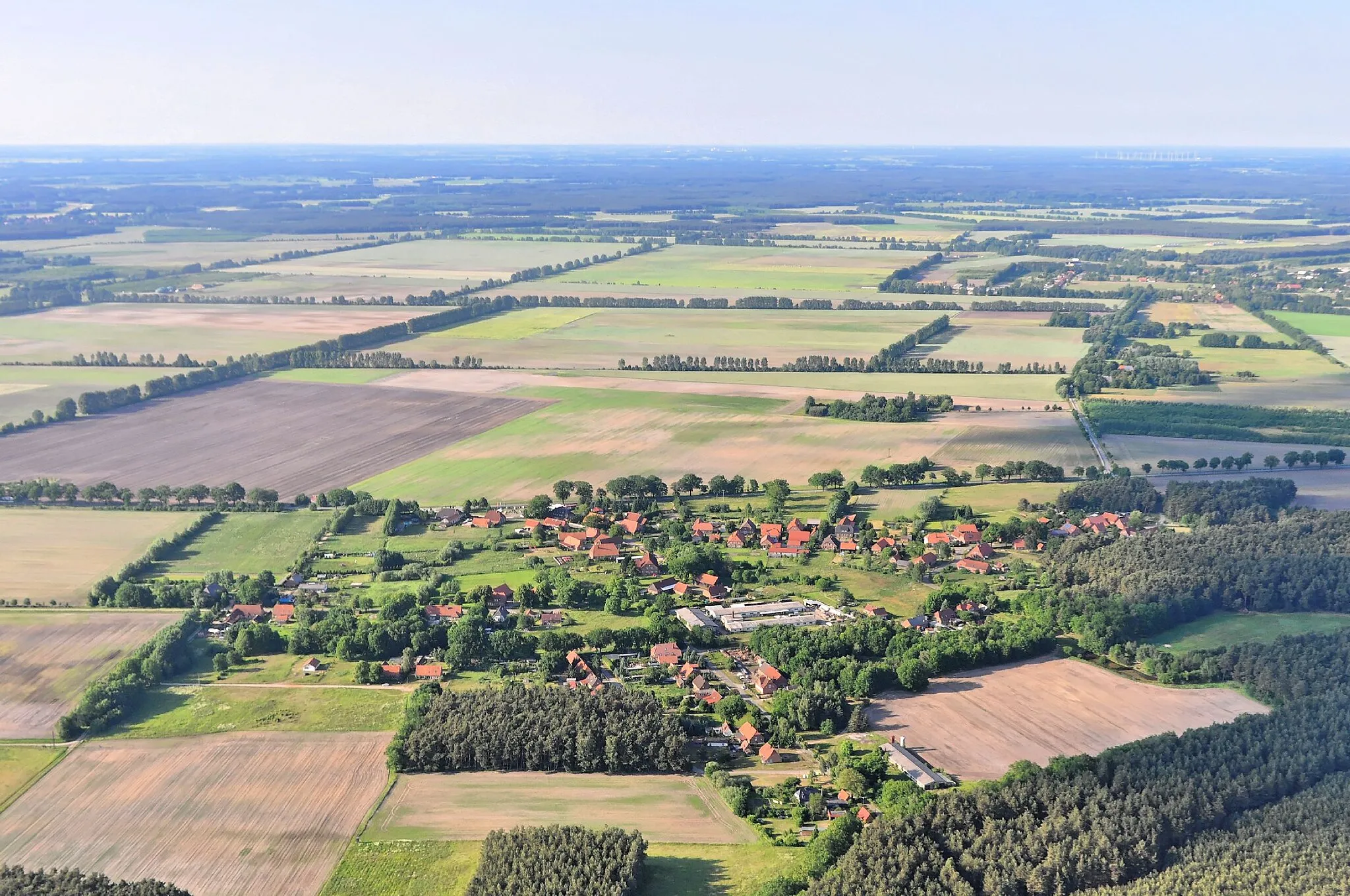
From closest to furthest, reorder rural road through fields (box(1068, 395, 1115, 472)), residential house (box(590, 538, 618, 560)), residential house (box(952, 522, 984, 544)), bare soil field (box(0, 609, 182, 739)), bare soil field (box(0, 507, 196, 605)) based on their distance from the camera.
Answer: bare soil field (box(0, 609, 182, 739)) < bare soil field (box(0, 507, 196, 605)) < residential house (box(590, 538, 618, 560)) < residential house (box(952, 522, 984, 544)) < rural road through fields (box(1068, 395, 1115, 472))

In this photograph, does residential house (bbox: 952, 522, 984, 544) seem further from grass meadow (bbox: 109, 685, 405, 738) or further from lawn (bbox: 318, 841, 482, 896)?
lawn (bbox: 318, 841, 482, 896)

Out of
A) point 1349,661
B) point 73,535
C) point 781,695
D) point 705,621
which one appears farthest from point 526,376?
point 1349,661

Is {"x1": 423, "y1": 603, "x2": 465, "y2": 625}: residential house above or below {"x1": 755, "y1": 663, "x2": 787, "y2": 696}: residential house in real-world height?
above

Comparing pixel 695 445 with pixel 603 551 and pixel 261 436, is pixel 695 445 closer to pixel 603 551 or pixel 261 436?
pixel 603 551

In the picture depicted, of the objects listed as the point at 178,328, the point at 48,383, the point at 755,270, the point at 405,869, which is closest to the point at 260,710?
the point at 405,869

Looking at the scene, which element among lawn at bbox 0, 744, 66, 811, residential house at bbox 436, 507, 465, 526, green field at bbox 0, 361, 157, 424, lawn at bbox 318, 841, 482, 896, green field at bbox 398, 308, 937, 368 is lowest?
lawn at bbox 318, 841, 482, 896

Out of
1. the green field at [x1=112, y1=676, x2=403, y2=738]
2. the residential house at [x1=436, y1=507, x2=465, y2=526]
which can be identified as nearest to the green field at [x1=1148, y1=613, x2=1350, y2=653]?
the green field at [x1=112, y1=676, x2=403, y2=738]
